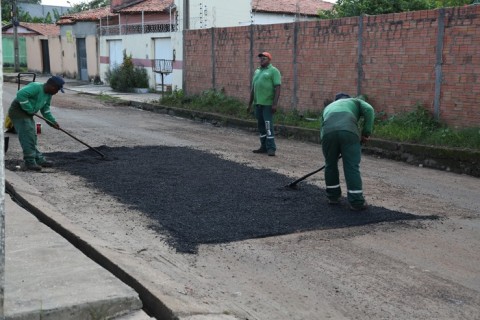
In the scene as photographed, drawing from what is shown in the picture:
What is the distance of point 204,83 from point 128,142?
25.2 feet

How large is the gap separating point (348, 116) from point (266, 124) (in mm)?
4068

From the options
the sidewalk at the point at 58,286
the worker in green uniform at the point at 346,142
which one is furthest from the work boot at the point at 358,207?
the sidewalk at the point at 58,286

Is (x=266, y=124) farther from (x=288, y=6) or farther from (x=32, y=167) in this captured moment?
(x=288, y=6)

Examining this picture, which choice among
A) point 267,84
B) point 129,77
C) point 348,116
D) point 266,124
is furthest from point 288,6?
point 348,116

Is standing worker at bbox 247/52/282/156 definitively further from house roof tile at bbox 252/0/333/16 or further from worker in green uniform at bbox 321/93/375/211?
house roof tile at bbox 252/0/333/16

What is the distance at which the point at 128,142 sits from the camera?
1240 centimetres

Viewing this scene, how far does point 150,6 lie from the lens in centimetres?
3081

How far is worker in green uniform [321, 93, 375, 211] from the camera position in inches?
269

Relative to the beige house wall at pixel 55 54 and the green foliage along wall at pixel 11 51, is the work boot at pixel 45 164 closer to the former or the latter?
the beige house wall at pixel 55 54

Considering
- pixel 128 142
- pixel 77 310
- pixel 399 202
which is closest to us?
pixel 77 310

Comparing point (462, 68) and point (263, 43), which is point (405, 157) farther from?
point (263, 43)

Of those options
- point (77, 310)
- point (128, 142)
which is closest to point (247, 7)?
point (128, 142)

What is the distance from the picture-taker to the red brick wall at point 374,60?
1077 centimetres

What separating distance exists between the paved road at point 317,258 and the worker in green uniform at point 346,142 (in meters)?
0.39
